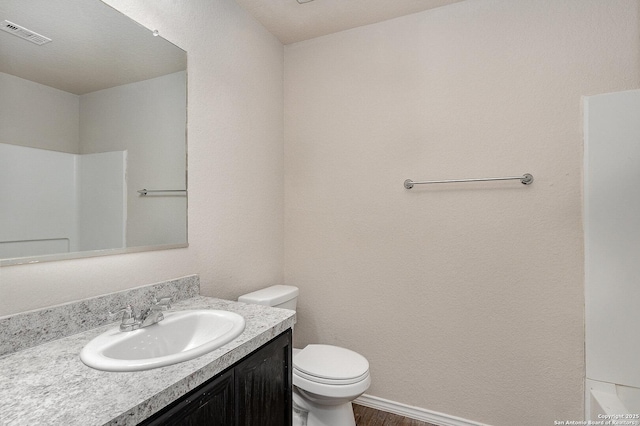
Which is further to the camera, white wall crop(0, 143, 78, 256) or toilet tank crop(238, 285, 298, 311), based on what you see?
toilet tank crop(238, 285, 298, 311)

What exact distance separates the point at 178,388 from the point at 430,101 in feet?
6.04

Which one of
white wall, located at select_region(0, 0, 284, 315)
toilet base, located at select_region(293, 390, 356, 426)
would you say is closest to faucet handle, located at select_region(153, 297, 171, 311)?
white wall, located at select_region(0, 0, 284, 315)

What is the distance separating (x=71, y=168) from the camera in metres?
1.12

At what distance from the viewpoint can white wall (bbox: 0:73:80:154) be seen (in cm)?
97

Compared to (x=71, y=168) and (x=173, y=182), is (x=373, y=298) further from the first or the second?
(x=71, y=168)

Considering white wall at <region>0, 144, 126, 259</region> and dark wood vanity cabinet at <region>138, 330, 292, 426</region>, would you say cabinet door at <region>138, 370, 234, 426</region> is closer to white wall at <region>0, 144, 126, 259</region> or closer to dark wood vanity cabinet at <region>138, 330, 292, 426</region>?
dark wood vanity cabinet at <region>138, 330, 292, 426</region>

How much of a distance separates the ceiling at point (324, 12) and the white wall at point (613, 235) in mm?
1077

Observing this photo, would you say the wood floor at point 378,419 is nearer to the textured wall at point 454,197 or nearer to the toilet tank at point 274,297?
the textured wall at point 454,197

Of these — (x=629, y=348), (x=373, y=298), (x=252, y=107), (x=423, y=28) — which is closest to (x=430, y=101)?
(x=423, y=28)

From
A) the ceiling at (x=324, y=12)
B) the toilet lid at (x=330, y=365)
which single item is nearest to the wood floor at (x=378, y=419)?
the toilet lid at (x=330, y=365)

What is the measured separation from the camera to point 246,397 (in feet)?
3.35

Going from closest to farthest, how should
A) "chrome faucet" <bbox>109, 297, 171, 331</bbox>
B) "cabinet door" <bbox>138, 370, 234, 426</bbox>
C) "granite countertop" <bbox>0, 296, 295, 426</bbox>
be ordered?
"granite countertop" <bbox>0, 296, 295, 426</bbox> → "cabinet door" <bbox>138, 370, 234, 426</bbox> → "chrome faucet" <bbox>109, 297, 171, 331</bbox>

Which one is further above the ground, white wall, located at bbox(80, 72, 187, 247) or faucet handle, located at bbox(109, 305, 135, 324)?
white wall, located at bbox(80, 72, 187, 247)

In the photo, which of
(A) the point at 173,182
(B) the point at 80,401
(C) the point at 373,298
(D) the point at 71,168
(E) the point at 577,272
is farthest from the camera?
(C) the point at 373,298
